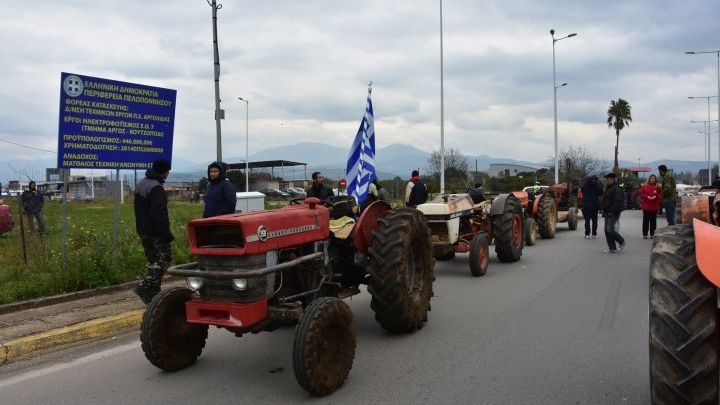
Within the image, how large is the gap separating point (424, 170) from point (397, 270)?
41.4m

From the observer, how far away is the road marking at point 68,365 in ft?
16.1

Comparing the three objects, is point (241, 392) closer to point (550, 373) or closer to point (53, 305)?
point (550, 373)

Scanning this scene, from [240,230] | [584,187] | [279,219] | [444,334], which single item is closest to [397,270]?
[444,334]

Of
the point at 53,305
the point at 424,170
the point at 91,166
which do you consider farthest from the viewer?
the point at 424,170

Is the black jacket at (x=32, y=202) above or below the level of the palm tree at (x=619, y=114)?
below

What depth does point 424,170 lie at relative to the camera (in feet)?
152

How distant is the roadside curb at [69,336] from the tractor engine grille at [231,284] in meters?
2.31

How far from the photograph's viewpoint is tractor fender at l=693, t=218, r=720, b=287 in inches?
117

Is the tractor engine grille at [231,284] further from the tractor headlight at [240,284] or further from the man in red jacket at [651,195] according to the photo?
the man in red jacket at [651,195]

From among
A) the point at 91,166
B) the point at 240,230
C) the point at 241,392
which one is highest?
the point at 91,166

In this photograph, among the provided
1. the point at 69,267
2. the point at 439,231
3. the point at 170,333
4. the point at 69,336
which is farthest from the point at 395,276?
the point at 69,267

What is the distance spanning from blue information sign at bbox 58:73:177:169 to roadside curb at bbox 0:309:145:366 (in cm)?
275

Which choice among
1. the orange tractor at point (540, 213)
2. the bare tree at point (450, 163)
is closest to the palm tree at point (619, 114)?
the bare tree at point (450, 163)

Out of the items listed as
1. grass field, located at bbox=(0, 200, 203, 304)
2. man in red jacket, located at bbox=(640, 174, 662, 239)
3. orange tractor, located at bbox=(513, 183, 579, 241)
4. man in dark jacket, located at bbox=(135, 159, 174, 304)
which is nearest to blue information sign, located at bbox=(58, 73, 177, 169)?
grass field, located at bbox=(0, 200, 203, 304)
